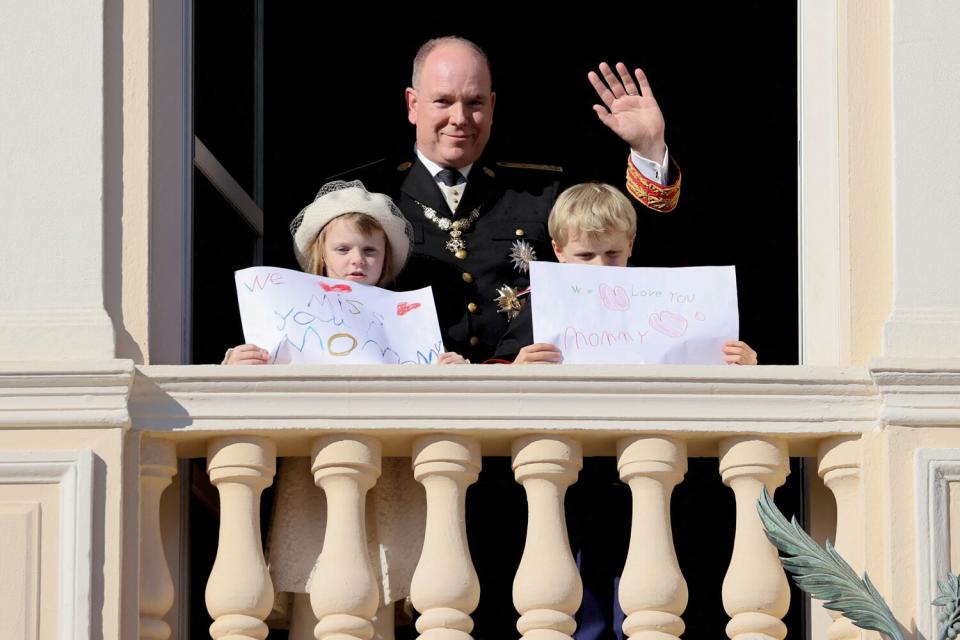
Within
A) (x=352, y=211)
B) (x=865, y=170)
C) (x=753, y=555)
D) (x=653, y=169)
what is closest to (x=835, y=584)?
(x=753, y=555)

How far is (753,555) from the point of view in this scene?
5992 mm

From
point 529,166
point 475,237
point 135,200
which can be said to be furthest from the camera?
point 529,166

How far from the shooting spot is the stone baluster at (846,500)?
596 centimetres

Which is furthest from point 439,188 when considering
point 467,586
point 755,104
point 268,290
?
point 755,104

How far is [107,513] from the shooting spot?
5.89 metres

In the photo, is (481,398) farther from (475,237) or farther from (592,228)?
(475,237)

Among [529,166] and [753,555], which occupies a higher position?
[529,166]

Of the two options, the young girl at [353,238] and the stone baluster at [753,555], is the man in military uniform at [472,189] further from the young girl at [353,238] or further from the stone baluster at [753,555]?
the stone baluster at [753,555]

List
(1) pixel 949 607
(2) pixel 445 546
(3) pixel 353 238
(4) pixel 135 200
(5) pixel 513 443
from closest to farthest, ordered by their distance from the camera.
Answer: (1) pixel 949 607
(2) pixel 445 546
(5) pixel 513 443
(4) pixel 135 200
(3) pixel 353 238

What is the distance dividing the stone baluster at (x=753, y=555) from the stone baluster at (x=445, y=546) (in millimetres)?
575

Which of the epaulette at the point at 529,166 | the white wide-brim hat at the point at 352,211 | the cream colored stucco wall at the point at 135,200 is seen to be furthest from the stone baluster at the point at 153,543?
the epaulette at the point at 529,166

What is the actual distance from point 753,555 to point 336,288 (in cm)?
117

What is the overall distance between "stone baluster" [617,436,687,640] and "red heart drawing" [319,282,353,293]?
77 centimetres

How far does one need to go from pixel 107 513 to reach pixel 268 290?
27.6 inches
